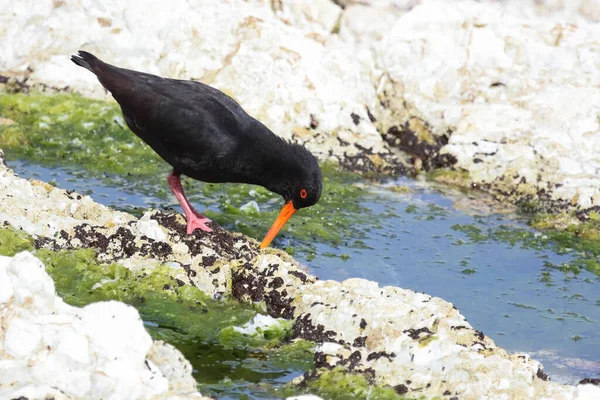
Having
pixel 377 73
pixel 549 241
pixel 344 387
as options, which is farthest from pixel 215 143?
pixel 377 73

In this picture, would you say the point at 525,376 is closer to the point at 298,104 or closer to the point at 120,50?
the point at 298,104

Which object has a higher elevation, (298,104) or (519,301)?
(298,104)

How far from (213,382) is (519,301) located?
3.17m

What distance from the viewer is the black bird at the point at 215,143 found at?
661 centimetres

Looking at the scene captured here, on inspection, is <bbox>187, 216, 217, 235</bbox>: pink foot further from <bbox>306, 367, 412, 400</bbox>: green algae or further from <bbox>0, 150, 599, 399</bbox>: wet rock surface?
<bbox>306, 367, 412, 400</bbox>: green algae

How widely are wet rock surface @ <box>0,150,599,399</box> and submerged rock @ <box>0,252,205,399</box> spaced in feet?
0.70

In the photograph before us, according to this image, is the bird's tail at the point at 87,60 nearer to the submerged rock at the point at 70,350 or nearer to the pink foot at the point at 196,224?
the pink foot at the point at 196,224

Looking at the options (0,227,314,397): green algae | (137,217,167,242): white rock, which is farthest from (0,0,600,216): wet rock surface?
(0,227,314,397): green algae

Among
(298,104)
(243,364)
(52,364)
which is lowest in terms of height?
(243,364)

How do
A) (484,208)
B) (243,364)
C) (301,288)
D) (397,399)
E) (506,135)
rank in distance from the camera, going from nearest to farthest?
(397,399), (243,364), (301,288), (484,208), (506,135)

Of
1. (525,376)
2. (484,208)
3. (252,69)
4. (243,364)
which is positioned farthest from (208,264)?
(252,69)

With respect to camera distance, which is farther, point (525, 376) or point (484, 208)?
point (484, 208)

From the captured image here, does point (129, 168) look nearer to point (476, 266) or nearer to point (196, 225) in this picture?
point (196, 225)

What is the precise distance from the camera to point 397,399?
4184 mm
